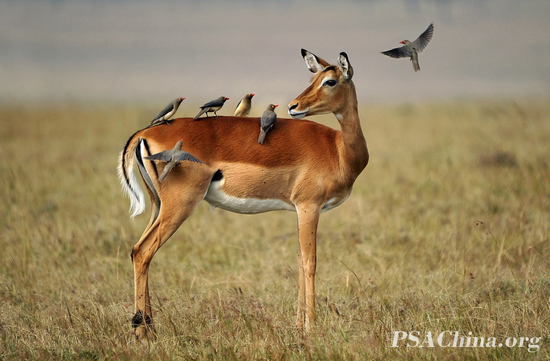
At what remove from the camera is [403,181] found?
12617mm

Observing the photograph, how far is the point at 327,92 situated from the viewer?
18.2 feet

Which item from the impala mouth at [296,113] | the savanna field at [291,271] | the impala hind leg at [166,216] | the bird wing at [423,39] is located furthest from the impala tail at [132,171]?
the bird wing at [423,39]

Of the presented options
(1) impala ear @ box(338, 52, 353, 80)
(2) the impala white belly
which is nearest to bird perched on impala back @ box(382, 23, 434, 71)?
(1) impala ear @ box(338, 52, 353, 80)

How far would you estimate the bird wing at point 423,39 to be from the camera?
560cm

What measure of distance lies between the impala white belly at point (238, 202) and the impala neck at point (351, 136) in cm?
69

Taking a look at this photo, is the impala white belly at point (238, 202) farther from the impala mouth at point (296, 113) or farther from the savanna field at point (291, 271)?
the impala mouth at point (296, 113)

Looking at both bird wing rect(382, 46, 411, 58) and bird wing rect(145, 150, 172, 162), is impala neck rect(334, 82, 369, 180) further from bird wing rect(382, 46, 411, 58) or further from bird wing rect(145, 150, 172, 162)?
bird wing rect(145, 150, 172, 162)

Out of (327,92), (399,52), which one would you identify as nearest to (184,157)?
(327,92)

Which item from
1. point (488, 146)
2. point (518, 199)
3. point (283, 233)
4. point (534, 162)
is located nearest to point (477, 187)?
point (518, 199)

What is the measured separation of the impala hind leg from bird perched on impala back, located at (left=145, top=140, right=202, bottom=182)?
8.1 inches

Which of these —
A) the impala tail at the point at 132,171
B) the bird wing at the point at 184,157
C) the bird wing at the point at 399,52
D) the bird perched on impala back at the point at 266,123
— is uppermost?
the bird wing at the point at 399,52

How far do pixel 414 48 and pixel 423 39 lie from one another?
0.18 m

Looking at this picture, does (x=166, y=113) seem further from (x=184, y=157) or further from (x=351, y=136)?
(x=351, y=136)

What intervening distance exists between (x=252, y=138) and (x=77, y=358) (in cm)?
242
